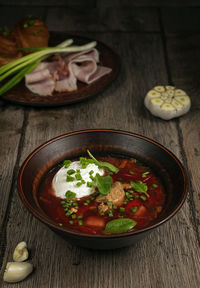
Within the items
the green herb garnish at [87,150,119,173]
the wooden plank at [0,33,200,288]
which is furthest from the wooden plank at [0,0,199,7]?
the green herb garnish at [87,150,119,173]

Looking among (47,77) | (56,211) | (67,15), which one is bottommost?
(67,15)

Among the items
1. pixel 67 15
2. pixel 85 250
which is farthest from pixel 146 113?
pixel 67 15

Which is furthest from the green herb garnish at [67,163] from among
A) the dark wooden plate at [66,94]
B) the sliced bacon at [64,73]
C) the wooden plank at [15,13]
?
the wooden plank at [15,13]

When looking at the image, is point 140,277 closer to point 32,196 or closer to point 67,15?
point 32,196

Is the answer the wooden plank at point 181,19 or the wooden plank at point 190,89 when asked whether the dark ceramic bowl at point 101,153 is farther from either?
the wooden plank at point 181,19

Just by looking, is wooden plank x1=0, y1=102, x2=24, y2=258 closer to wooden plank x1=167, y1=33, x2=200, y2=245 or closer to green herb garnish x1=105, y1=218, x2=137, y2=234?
green herb garnish x1=105, y1=218, x2=137, y2=234

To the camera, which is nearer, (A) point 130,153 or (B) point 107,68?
(A) point 130,153

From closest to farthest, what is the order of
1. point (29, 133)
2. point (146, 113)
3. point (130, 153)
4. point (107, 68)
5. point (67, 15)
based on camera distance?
point (130, 153) → point (29, 133) → point (146, 113) → point (107, 68) → point (67, 15)

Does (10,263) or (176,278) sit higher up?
(10,263)
